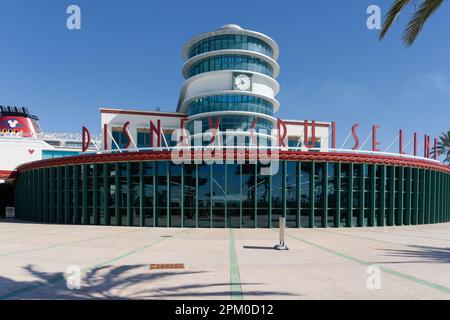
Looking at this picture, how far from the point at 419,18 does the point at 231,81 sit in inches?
1274

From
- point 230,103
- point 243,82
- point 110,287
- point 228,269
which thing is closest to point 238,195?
point 228,269

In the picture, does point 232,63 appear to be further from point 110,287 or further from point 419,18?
point 110,287

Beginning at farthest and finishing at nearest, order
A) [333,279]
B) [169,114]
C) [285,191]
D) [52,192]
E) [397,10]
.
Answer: [169,114]
[52,192]
[285,191]
[397,10]
[333,279]

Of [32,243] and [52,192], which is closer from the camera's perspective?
[32,243]

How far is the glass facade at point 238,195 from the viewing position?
75.4 ft

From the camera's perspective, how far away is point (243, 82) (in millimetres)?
41562

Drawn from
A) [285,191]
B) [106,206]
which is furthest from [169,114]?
[285,191]

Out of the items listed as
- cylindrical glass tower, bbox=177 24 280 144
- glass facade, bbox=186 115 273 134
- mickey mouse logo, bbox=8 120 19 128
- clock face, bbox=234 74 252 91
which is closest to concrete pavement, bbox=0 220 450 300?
glass facade, bbox=186 115 273 134

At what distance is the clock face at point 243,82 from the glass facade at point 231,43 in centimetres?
455

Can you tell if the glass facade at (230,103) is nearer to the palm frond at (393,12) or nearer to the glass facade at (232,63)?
the glass facade at (232,63)

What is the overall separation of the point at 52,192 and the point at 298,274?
27188 mm
